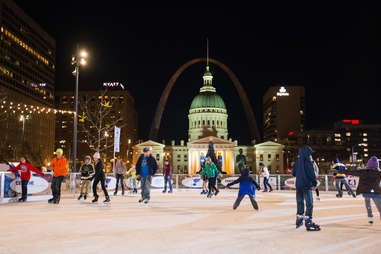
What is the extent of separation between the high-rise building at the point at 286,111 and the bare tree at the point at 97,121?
6736cm

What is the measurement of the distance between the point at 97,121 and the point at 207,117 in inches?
2456

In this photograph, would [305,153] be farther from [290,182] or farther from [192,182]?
[192,182]

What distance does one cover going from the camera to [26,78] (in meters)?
92.4

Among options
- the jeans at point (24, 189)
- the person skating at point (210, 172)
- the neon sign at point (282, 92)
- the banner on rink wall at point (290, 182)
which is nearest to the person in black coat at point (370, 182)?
the person skating at point (210, 172)

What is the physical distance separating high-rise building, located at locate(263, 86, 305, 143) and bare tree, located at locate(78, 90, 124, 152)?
221ft

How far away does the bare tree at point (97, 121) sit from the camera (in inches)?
1507

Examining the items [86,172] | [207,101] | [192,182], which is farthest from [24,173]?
[207,101]

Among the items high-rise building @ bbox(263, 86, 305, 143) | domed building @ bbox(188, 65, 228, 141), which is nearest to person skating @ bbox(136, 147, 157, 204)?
domed building @ bbox(188, 65, 228, 141)

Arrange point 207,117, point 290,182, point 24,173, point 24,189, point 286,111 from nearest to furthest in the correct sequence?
point 24,173
point 24,189
point 290,182
point 207,117
point 286,111

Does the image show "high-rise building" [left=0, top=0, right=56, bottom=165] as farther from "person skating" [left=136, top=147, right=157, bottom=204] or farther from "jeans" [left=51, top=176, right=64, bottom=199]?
"person skating" [left=136, top=147, right=157, bottom=204]

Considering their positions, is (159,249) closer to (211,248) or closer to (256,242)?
(211,248)

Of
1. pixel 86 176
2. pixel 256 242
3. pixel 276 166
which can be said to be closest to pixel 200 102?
pixel 276 166

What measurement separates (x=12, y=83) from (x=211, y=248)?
88765mm

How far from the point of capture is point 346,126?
516 feet
